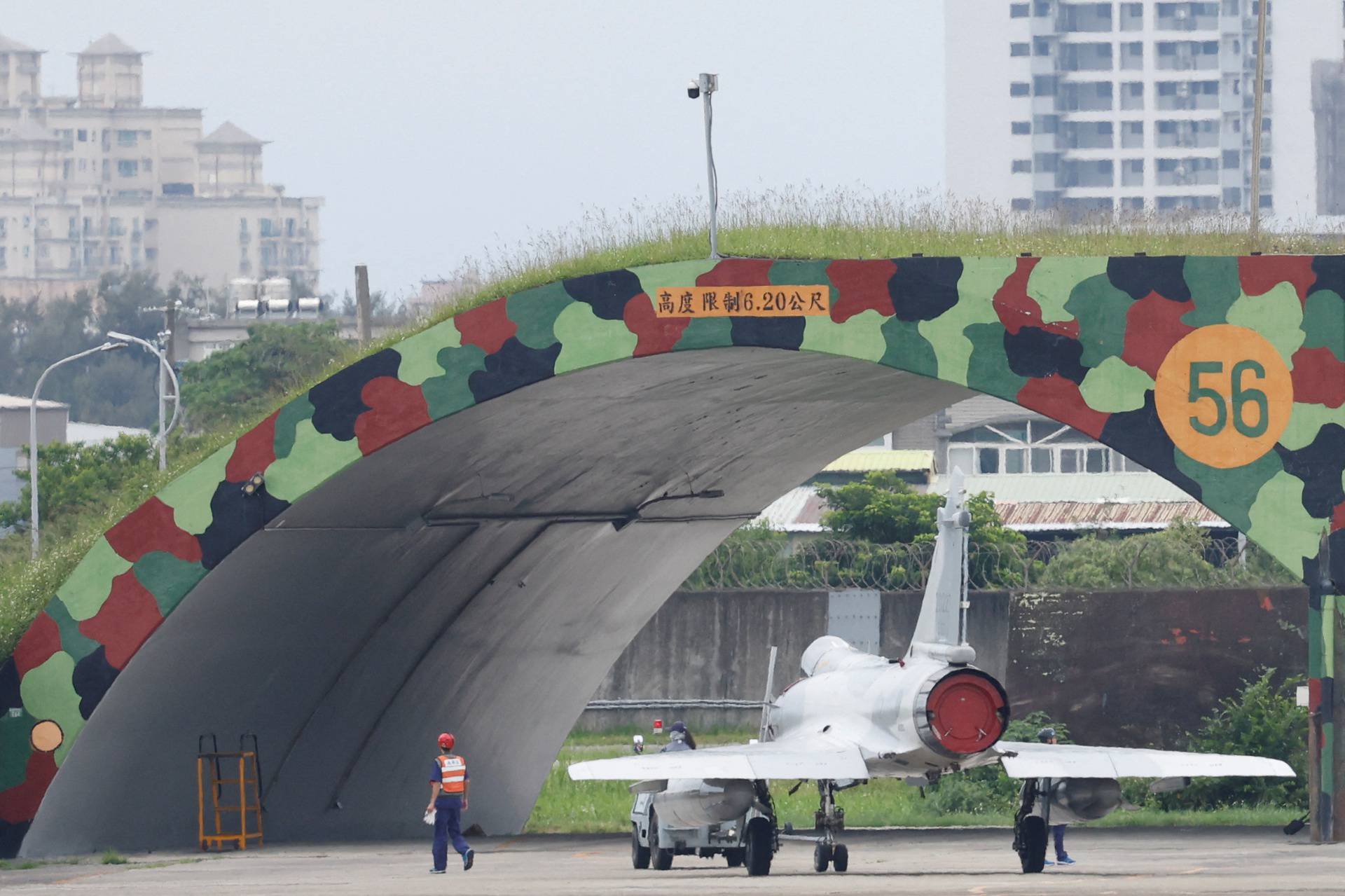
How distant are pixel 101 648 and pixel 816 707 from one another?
882cm

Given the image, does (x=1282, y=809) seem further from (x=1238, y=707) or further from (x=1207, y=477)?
(x=1207, y=477)

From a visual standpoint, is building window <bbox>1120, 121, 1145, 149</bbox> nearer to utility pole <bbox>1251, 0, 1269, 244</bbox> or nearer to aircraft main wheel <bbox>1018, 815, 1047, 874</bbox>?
utility pole <bbox>1251, 0, 1269, 244</bbox>

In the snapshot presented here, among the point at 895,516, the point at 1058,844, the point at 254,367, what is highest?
the point at 254,367

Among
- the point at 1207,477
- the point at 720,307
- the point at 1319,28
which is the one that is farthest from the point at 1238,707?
the point at 1319,28

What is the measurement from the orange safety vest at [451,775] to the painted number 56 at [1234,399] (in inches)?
345

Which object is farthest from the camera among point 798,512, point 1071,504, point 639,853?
point 798,512

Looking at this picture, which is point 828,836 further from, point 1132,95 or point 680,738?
point 1132,95

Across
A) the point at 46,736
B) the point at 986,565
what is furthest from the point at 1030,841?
the point at 986,565

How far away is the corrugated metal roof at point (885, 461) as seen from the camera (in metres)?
87.1

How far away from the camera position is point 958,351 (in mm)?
23094

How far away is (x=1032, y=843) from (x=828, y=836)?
2.34 m

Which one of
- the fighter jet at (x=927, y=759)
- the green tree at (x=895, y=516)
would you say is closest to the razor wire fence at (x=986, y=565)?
the green tree at (x=895, y=516)

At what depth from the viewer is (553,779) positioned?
1580 inches

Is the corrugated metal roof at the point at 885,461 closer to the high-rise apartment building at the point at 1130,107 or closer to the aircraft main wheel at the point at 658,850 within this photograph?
the aircraft main wheel at the point at 658,850
